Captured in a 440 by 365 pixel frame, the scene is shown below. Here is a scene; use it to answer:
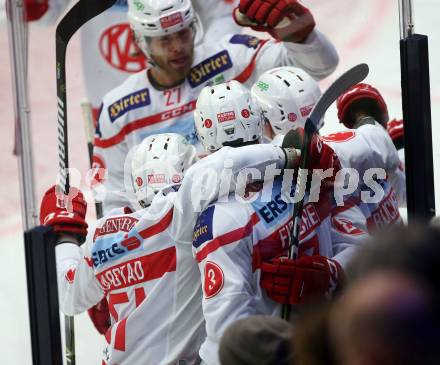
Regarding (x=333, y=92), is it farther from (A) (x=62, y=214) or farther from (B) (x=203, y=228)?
(A) (x=62, y=214)

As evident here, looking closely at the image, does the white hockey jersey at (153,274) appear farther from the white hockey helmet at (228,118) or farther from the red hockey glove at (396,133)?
the red hockey glove at (396,133)

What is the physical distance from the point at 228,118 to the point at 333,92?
0.27 m

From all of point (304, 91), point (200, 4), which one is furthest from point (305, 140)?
point (200, 4)

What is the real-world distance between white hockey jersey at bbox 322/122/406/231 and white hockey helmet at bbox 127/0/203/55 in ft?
3.23

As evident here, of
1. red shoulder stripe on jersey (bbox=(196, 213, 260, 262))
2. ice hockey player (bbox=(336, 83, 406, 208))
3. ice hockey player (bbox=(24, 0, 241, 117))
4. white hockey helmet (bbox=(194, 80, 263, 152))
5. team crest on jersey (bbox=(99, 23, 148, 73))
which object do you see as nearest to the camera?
red shoulder stripe on jersey (bbox=(196, 213, 260, 262))

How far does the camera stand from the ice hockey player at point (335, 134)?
9.48ft

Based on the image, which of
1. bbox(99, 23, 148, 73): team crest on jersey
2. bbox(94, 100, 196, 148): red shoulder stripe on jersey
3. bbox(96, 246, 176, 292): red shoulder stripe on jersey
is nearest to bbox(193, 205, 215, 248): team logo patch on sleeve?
bbox(96, 246, 176, 292): red shoulder stripe on jersey

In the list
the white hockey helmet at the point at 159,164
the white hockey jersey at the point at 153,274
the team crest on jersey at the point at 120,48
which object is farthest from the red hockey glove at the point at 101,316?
the team crest on jersey at the point at 120,48

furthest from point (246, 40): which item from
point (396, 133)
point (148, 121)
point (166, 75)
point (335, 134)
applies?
point (335, 134)

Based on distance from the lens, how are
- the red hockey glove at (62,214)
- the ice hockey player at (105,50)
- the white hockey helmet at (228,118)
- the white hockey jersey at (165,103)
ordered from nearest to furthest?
1. the white hockey helmet at (228,118)
2. the red hockey glove at (62,214)
3. the white hockey jersey at (165,103)
4. the ice hockey player at (105,50)

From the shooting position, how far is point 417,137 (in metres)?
2.59

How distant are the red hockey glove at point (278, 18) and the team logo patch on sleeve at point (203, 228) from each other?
2.84 feet

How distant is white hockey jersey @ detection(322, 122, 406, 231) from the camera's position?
2.87m

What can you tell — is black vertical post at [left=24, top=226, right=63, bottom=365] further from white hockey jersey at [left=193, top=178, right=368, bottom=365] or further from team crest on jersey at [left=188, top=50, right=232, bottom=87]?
team crest on jersey at [left=188, top=50, right=232, bottom=87]
